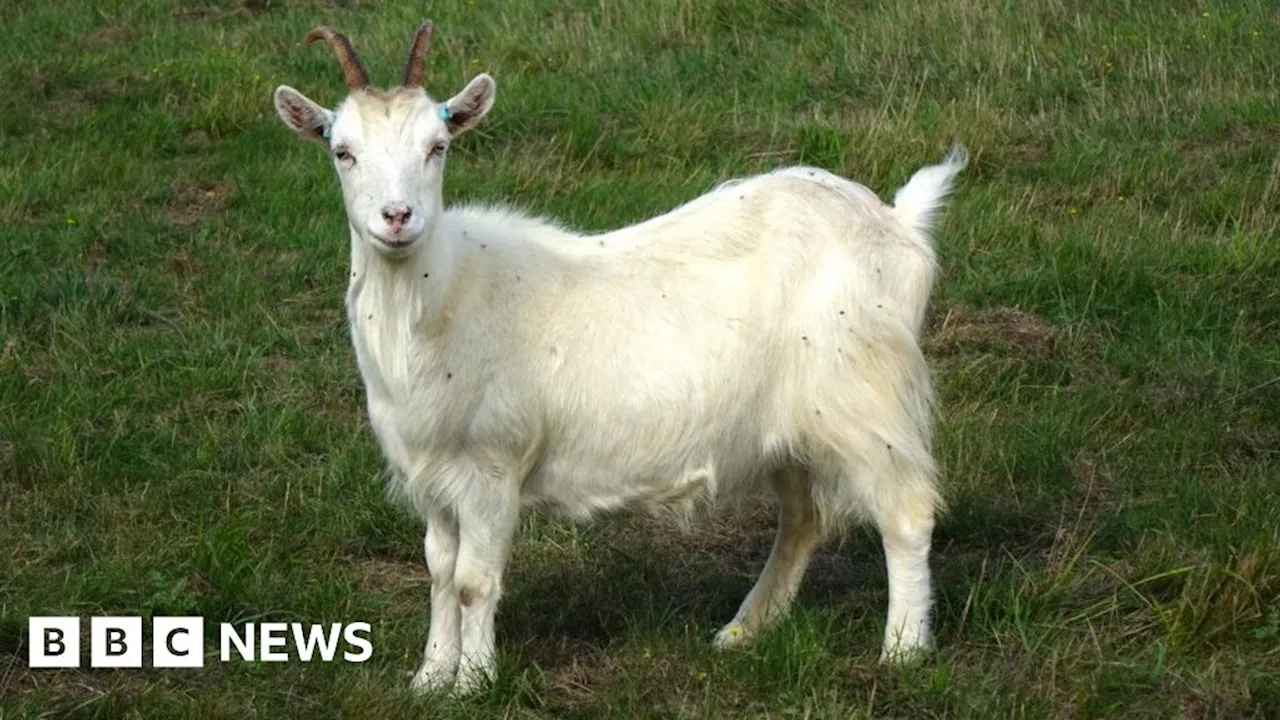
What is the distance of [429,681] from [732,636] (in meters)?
0.89

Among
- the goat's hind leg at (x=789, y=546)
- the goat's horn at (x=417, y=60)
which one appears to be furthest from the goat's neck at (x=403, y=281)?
the goat's hind leg at (x=789, y=546)

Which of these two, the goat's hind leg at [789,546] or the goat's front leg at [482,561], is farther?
the goat's hind leg at [789,546]

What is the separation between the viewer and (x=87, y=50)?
1229cm

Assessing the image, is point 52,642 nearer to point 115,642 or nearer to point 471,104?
point 115,642

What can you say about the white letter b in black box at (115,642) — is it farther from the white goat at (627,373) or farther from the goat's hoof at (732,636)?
the goat's hoof at (732,636)

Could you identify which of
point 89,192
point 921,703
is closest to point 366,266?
point 921,703

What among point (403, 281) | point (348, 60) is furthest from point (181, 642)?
point (348, 60)

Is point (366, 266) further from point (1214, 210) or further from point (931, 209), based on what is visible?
point (1214, 210)

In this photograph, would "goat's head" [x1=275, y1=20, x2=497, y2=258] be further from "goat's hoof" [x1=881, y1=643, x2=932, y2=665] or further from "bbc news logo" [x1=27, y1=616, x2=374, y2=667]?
"goat's hoof" [x1=881, y1=643, x2=932, y2=665]

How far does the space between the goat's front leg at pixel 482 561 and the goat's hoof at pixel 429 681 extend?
5 centimetres

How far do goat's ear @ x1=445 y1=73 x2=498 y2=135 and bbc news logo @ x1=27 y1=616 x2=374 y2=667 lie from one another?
149 centimetres

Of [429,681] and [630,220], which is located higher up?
[429,681]

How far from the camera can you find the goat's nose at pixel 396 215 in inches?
199

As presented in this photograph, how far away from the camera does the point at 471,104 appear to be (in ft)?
18.0
